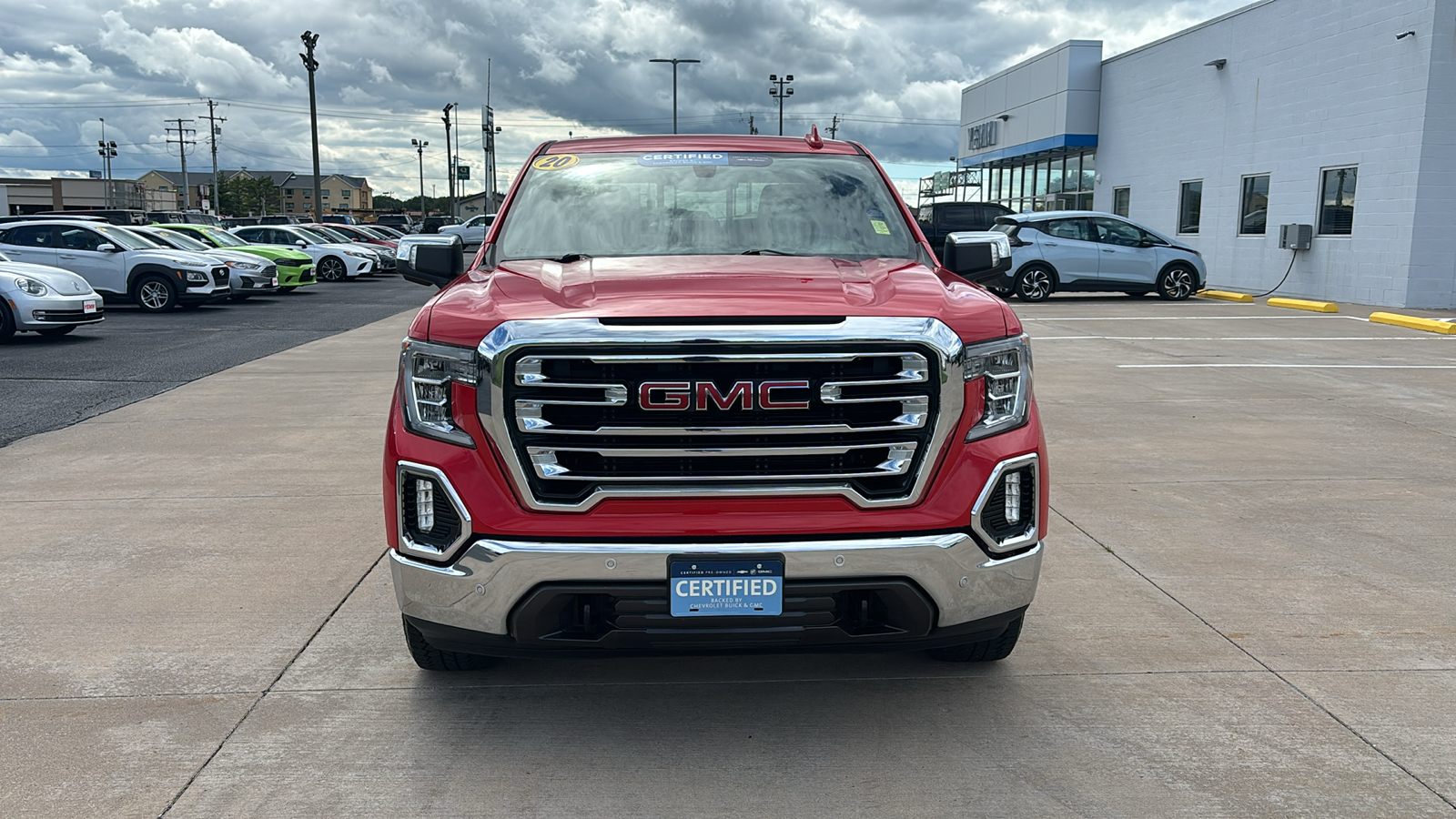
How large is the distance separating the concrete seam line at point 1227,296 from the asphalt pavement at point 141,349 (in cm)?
1539

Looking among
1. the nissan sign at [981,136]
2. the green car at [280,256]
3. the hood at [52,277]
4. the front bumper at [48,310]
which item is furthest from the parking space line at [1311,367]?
the nissan sign at [981,136]

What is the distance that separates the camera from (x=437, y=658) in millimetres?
3865

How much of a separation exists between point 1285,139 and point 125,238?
2137cm

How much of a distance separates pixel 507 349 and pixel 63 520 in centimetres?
405

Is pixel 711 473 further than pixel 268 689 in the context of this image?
No

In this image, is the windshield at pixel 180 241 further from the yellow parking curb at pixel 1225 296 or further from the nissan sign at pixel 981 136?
the nissan sign at pixel 981 136

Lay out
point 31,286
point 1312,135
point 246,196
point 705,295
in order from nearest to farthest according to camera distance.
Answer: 1. point 705,295
2. point 31,286
3. point 1312,135
4. point 246,196

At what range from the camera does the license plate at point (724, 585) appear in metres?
3.11

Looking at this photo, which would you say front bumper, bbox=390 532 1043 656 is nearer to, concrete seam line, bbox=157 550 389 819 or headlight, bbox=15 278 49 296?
concrete seam line, bbox=157 550 389 819

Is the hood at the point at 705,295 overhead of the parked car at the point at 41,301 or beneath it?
overhead

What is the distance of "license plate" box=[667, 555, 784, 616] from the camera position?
3109 millimetres

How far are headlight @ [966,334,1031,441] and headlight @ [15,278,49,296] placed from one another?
1443cm

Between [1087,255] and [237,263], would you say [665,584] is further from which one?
[237,263]

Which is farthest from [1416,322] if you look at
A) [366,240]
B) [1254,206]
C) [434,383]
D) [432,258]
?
[366,240]
